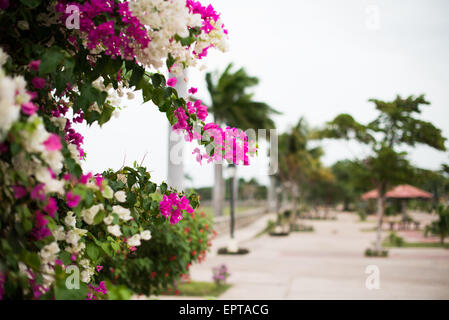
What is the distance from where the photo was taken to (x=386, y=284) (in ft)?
27.7

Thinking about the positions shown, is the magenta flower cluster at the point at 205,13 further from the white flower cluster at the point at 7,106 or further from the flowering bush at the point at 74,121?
the white flower cluster at the point at 7,106

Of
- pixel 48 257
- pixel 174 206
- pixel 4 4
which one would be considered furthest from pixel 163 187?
pixel 4 4

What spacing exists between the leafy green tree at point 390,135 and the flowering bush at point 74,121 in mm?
10891

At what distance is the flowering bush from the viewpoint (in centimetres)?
141

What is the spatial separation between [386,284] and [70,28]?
27.6ft

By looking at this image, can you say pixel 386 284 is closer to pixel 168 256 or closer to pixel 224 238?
pixel 168 256

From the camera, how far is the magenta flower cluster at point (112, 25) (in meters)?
1.74

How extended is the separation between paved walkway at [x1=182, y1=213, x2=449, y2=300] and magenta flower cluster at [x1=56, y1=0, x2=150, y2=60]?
6.03 metres

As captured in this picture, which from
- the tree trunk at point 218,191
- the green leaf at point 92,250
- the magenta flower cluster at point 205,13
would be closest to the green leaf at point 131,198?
the green leaf at point 92,250

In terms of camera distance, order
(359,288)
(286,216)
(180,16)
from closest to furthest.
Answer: (180,16) < (359,288) < (286,216)

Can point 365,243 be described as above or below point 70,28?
below
